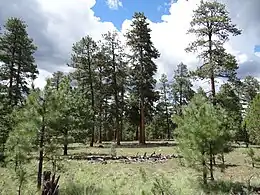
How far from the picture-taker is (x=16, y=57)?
111 ft

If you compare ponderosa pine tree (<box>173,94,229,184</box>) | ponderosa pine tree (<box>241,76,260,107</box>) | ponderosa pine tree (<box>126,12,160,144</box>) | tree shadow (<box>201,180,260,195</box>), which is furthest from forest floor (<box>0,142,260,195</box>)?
ponderosa pine tree (<box>241,76,260,107</box>)

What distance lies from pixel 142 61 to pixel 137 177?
76.4ft

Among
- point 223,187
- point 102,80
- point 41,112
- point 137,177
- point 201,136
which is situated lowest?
point 223,187

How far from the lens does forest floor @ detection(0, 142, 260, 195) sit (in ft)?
52.3

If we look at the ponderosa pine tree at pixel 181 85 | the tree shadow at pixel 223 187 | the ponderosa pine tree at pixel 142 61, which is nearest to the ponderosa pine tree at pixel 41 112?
the tree shadow at pixel 223 187

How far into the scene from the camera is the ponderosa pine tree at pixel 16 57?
32750 millimetres

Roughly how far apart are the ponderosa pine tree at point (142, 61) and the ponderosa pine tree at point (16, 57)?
1234 cm

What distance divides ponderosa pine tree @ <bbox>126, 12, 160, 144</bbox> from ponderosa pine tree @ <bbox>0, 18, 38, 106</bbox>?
1234cm

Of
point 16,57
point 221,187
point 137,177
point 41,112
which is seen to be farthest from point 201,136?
point 16,57

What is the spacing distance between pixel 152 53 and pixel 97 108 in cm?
1045

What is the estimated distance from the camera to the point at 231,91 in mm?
28219

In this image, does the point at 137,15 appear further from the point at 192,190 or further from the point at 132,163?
the point at 192,190

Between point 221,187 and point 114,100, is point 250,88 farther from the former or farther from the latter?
point 221,187

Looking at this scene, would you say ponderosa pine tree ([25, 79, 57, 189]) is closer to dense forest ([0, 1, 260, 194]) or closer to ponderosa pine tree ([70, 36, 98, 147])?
dense forest ([0, 1, 260, 194])
